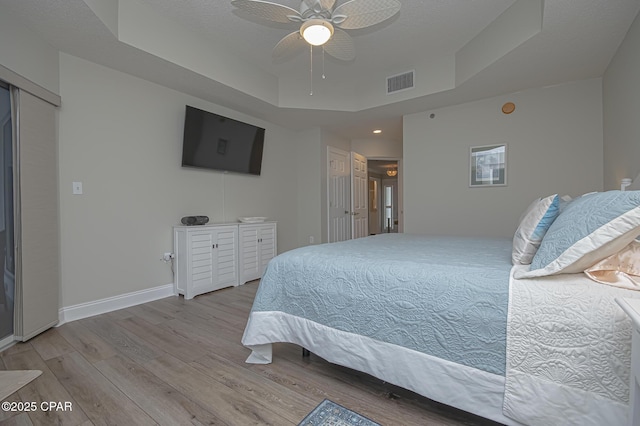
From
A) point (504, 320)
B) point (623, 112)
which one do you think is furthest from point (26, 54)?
point (623, 112)

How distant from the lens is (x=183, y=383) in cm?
162

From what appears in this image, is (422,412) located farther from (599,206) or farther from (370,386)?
(599,206)

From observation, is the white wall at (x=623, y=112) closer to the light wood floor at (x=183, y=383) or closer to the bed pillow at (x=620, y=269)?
the bed pillow at (x=620, y=269)

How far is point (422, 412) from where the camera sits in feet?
4.50

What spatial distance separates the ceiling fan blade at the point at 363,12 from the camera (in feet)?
6.15

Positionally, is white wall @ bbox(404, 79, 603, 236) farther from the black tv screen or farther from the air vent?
the black tv screen

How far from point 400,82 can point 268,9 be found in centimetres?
226

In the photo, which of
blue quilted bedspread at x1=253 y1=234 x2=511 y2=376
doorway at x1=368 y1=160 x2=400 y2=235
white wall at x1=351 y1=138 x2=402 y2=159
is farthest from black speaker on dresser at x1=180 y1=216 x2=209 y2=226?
doorway at x1=368 y1=160 x2=400 y2=235

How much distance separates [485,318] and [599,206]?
595mm

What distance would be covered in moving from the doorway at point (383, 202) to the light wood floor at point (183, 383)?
26.5ft

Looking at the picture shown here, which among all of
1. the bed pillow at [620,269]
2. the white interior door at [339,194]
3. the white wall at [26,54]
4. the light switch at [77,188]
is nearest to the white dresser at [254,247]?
the white interior door at [339,194]

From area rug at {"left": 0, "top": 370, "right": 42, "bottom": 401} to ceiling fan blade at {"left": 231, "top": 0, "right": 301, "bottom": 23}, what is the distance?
251 centimetres

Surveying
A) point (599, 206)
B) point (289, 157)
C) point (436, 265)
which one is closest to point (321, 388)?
point (436, 265)

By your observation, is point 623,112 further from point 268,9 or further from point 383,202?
point 383,202
